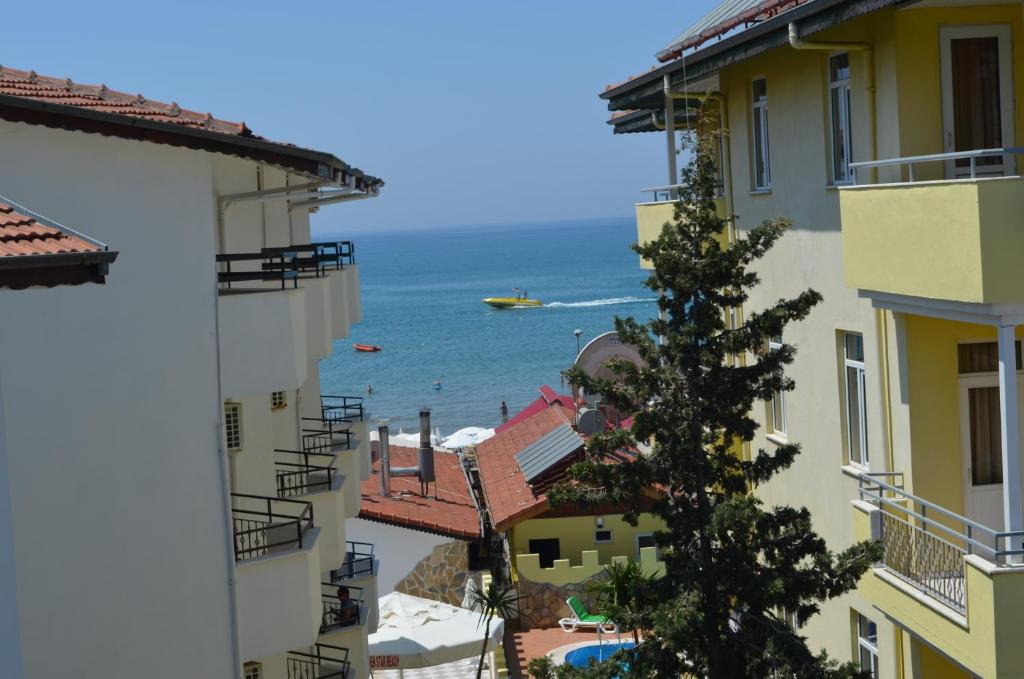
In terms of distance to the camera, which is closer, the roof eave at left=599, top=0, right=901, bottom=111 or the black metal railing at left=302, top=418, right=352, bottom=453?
the roof eave at left=599, top=0, right=901, bottom=111

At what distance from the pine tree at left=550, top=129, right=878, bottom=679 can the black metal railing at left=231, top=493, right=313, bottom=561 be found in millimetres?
2937

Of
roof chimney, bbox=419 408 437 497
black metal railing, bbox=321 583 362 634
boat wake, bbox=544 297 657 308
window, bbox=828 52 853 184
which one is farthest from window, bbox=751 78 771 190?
boat wake, bbox=544 297 657 308

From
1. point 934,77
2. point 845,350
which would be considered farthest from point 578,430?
point 934,77

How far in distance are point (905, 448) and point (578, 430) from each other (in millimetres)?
21683

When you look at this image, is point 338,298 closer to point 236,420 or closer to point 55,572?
point 236,420

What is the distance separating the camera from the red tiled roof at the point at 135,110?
10555 mm

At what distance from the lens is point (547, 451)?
111 feet

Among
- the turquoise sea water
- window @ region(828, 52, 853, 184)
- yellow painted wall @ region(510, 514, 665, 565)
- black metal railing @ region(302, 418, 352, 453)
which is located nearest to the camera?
window @ region(828, 52, 853, 184)

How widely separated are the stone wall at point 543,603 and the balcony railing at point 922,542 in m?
16.8

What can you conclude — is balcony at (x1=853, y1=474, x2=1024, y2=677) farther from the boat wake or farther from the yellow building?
the boat wake

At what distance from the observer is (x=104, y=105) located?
11.1m

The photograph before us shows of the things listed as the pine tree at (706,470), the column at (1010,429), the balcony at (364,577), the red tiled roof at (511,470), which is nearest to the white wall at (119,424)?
the pine tree at (706,470)

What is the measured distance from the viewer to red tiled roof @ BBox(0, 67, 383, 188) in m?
10.6

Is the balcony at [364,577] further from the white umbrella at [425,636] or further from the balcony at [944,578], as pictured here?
the balcony at [944,578]
